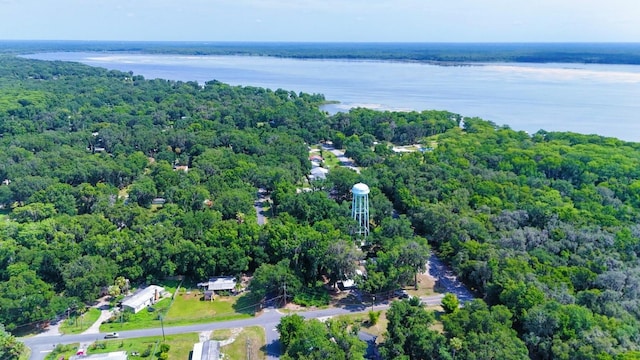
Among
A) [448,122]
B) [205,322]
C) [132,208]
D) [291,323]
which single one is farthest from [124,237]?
[448,122]

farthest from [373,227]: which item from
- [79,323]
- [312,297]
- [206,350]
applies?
[79,323]

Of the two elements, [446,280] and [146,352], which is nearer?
[146,352]

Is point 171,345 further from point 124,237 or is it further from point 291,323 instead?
point 124,237

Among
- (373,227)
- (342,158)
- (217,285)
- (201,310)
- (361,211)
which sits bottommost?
(201,310)

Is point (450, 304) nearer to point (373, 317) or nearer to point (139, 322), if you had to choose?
point (373, 317)

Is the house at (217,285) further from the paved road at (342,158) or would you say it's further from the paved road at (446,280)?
the paved road at (342,158)

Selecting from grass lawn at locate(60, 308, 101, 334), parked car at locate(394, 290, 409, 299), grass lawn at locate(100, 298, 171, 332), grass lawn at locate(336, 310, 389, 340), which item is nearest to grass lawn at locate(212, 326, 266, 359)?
grass lawn at locate(100, 298, 171, 332)

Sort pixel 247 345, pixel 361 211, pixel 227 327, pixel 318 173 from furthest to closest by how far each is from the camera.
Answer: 1. pixel 318 173
2. pixel 361 211
3. pixel 227 327
4. pixel 247 345
